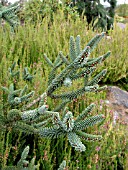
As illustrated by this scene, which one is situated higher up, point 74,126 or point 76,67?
point 76,67

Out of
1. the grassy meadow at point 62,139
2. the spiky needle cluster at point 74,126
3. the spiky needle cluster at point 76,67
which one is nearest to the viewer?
the spiky needle cluster at point 74,126

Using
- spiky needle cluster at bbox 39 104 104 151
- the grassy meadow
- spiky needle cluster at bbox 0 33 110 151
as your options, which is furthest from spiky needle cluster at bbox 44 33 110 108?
the grassy meadow

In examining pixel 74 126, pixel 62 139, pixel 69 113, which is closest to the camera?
pixel 69 113

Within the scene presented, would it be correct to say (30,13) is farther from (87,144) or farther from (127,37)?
(87,144)

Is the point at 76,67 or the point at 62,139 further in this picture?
the point at 62,139

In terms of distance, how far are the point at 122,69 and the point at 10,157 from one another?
11.5 ft

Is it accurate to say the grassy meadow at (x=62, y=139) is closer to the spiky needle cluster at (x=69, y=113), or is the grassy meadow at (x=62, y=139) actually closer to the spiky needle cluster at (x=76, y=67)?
the spiky needle cluster at (x=69, y=113)

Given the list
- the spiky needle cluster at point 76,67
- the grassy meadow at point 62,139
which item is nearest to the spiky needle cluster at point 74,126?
the spiky needle cluster at point 76,67

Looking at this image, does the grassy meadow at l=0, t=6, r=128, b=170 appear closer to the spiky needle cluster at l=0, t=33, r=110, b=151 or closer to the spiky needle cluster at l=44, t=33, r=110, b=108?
the spiky needle cluster at l=0, t=33, r=110, b=151

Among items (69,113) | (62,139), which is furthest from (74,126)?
(62,139)

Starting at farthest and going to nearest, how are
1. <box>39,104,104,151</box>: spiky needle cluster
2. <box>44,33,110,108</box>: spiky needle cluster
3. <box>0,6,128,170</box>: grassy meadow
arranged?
<box>0,6,128,170</box>: grassy meadow, <box>44,33,110,108</box>: spiky needle cluster, <box>39,104,104,151</box>: spiky needle cluster

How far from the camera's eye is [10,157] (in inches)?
82.0

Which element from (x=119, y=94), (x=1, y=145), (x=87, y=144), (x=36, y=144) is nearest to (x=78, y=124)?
(x=1, y=145)

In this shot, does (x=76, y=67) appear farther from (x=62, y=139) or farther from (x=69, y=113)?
(x=62, y=139)
